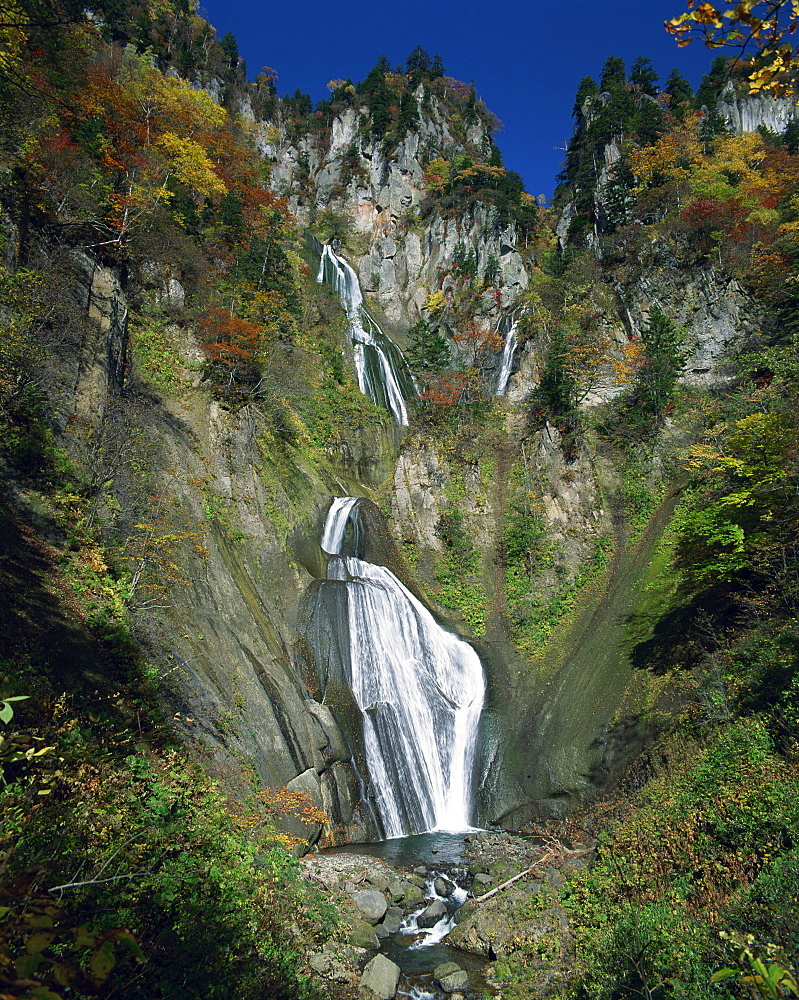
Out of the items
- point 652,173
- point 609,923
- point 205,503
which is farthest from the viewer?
point 652,173

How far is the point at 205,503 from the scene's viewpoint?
54.6 feet

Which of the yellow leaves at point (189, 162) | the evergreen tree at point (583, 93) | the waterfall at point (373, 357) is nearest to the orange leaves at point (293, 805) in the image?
the waterfall at point (373, 357)

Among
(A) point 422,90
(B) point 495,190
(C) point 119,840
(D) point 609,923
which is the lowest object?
(D) point 609,923

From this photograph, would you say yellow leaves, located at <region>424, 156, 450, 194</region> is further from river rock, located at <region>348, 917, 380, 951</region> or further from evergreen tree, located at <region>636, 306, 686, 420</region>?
river rock, located at <region>348, 917, 380, 951</region>

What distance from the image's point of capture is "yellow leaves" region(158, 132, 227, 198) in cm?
2450

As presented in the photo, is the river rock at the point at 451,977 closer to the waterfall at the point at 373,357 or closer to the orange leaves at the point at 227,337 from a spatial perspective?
the orange leaves at the point at 227,337

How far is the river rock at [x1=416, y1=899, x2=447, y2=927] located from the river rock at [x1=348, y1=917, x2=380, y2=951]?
3.62 ft

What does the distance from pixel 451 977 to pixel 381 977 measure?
1.22 m

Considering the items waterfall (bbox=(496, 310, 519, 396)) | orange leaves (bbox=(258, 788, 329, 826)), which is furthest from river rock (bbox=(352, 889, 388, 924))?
waterfall (bbox=(496, 310, 519, 396))

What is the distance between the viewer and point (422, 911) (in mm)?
10055

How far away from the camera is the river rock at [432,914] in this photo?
9721mm

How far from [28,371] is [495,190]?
→ 47735mm

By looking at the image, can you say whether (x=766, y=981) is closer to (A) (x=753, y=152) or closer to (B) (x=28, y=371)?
(B) (x=28, y=371)

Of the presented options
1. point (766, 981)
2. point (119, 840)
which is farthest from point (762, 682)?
Answer: point (119, 840)
